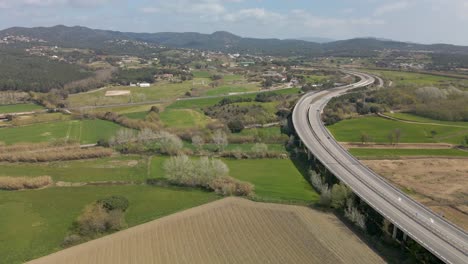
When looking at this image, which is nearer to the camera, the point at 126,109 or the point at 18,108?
the point at 126,109

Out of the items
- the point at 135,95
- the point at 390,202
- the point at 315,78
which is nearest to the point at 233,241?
the point at 390,202

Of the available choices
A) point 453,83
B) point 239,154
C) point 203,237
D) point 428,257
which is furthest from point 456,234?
point 453,83

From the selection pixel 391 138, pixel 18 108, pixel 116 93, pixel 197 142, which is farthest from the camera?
pixel 116 93

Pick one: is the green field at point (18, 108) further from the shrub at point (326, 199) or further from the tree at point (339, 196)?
the tree at point (339, 196)

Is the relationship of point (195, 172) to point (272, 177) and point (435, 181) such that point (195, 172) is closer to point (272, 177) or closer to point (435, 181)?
point (272, 177)

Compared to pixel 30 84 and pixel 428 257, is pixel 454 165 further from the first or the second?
pixel 30 84

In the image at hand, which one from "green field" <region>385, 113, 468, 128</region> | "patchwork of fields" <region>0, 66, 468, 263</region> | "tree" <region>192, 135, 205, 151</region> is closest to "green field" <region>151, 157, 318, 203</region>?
"patchwork of fields" <region>0, 66, 468, 263</region>

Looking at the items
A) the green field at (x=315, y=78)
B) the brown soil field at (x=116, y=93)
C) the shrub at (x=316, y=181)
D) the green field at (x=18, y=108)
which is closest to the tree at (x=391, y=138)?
the shrub at (x=316, y=181)
